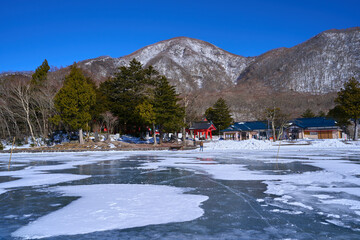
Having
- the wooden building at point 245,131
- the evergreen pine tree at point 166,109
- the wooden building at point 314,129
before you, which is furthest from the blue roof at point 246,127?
the evergreen pine tree at point 166,109

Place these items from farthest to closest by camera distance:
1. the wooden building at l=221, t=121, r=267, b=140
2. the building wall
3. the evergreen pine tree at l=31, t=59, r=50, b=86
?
the wooden building at l=221, t=121, r=267, b=140, the building wall, the evergreen pine tree at l=31, t=59, r=50, b=86

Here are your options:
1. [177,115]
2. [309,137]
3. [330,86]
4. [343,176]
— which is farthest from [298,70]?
[343,176]

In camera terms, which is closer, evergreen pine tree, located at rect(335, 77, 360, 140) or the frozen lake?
the frozen lake

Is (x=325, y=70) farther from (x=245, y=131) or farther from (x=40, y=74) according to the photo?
(x=40, y=74)

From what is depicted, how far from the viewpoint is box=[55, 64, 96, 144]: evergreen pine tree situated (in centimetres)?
3550

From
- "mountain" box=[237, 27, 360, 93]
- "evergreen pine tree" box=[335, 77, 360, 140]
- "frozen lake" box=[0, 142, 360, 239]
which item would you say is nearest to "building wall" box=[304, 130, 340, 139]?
"evergreen pine tree" box=[335, 77, 360, 140]

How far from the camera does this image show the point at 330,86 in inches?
6634

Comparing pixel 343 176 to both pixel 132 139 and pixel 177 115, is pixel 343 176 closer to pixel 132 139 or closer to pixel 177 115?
pixel 177 115

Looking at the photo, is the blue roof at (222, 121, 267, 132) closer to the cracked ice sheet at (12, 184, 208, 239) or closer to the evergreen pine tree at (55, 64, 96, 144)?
the evergreen pine tree at (55, 64, 96, 144)

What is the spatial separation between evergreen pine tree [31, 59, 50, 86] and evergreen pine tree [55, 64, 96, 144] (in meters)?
5.28

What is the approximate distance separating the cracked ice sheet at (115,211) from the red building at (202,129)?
159ft

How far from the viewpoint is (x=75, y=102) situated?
35.9 m

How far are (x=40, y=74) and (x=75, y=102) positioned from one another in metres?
10.6

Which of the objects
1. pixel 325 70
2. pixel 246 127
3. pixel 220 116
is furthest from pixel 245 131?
pixel 325 70
